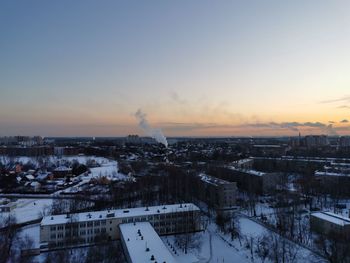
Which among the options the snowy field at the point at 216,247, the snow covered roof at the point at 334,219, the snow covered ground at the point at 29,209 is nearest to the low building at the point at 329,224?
the snow covered roof at the point at 334,219

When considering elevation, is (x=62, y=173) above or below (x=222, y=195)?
below

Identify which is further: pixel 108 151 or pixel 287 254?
pixel 108 151

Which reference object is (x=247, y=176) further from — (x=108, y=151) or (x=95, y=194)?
(x=108, y=151)

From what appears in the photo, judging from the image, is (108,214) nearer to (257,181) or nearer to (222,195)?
(222,195)

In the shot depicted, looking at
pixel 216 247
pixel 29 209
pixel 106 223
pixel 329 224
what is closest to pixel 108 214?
pixel 106 223

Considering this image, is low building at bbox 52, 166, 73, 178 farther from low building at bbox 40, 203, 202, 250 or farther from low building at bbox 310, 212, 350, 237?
low building at bbox 310, 212, 350, 237

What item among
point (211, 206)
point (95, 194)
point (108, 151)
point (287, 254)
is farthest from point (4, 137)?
point (287, 254)

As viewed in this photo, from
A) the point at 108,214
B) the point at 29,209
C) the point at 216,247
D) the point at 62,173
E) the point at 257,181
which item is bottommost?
the point at 29,209
